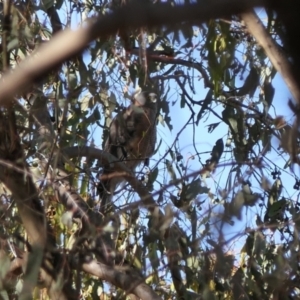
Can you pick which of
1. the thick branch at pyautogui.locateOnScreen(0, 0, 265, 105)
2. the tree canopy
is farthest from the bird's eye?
the thick branch at pyautogui.locateOnScreen(0, 0, 265, 105)

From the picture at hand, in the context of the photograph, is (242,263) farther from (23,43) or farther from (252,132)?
(23,43)

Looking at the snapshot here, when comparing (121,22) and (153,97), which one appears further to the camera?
(153,97)

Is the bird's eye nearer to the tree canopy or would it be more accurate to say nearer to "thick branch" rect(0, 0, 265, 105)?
the tree canopy

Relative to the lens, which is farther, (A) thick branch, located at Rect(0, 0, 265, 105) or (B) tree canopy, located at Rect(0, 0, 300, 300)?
(B) tree canopy, located at Rect(0, 0, 300, 300)

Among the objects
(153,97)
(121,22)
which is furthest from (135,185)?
(121,22)

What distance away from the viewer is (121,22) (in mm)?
707

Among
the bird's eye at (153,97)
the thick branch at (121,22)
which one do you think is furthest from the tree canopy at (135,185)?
the thick branch at (121,22)

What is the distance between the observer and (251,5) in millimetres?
708

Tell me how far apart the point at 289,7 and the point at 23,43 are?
1830mm

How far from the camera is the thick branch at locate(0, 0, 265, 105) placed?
2.33 feet

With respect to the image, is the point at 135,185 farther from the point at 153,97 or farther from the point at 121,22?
the point at 121,22

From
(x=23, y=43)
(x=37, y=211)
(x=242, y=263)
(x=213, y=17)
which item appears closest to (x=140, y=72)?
(x=23, y=43)

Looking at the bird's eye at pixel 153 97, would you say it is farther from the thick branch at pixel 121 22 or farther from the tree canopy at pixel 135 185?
the thick branch at pixel 121 22

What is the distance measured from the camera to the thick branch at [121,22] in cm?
71
